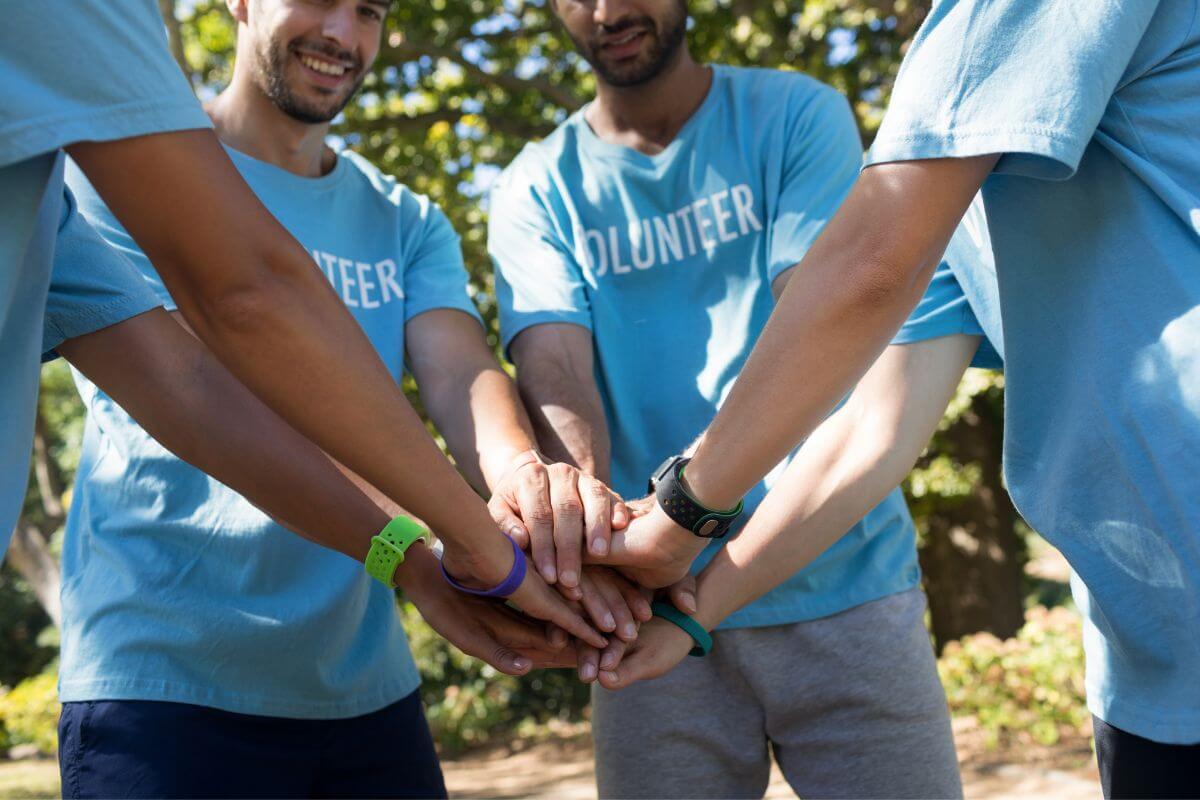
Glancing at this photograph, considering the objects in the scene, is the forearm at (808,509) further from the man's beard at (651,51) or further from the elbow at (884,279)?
the man's beard at (651,51)

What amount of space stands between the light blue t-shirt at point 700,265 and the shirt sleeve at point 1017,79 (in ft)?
3.47

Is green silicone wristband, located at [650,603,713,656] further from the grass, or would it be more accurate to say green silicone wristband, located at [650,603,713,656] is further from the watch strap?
the grass

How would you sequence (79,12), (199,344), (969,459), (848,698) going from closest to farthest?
1. (79,12)
2. (199,344)
3. (848,698)
4. (969,459)

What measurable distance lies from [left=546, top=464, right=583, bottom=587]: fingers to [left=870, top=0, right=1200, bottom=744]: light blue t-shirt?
1081mm

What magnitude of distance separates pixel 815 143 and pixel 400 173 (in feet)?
19.7

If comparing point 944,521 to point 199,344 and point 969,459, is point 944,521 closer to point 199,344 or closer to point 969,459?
point 969,459

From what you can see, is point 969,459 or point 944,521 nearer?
point 969,459

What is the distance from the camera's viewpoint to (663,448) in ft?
9.50

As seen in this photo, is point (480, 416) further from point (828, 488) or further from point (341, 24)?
point (341, 24)

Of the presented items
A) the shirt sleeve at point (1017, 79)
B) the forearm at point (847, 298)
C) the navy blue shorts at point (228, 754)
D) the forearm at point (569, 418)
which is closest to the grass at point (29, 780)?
the navy blue shorts at point (228, 754)

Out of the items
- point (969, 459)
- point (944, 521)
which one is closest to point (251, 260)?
point (969, 459)

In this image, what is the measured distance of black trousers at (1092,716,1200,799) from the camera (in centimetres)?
170

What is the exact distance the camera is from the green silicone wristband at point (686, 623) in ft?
8.76

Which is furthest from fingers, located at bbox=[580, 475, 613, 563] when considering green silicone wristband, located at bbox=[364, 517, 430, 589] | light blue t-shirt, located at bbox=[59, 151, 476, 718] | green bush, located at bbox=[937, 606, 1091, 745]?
green bush, located at bbox=[937, 606, 1091, 745]
